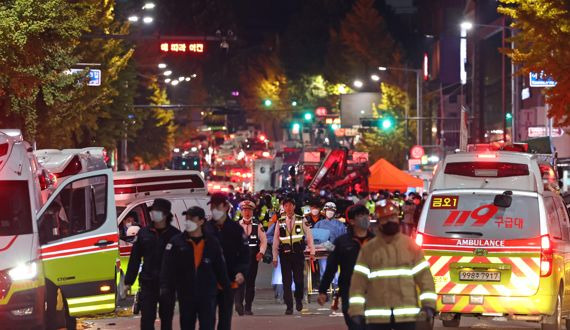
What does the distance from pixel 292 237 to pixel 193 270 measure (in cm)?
800

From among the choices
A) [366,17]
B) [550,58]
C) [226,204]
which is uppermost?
[366,17]

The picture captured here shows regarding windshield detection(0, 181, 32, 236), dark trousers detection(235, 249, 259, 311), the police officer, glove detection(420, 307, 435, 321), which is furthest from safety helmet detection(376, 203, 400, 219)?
dark trousers detection(235, 249, 259, 311)

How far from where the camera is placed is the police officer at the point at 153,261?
1325 centimetres

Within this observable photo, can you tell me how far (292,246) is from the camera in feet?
65.7

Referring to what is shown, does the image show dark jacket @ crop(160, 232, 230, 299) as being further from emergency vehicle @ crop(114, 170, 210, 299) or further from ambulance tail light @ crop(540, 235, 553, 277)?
emergency vehicle @ crop(114, 170, 210, 299)

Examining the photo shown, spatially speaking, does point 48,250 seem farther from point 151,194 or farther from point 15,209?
point 151,194

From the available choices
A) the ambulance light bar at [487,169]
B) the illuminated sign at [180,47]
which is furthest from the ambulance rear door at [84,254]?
the illuminated sign at [180,47]

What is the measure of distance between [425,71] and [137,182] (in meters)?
69.6

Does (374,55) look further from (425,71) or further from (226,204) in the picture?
(226,204)

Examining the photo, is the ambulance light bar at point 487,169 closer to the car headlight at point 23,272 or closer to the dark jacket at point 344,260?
the dark jacket at point 344,260

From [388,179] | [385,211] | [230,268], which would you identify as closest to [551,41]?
[230,268]

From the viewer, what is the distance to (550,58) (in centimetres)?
2808

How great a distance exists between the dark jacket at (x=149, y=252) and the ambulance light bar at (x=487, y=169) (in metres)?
4.70

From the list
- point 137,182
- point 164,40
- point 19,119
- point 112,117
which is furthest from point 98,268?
point 112,117
